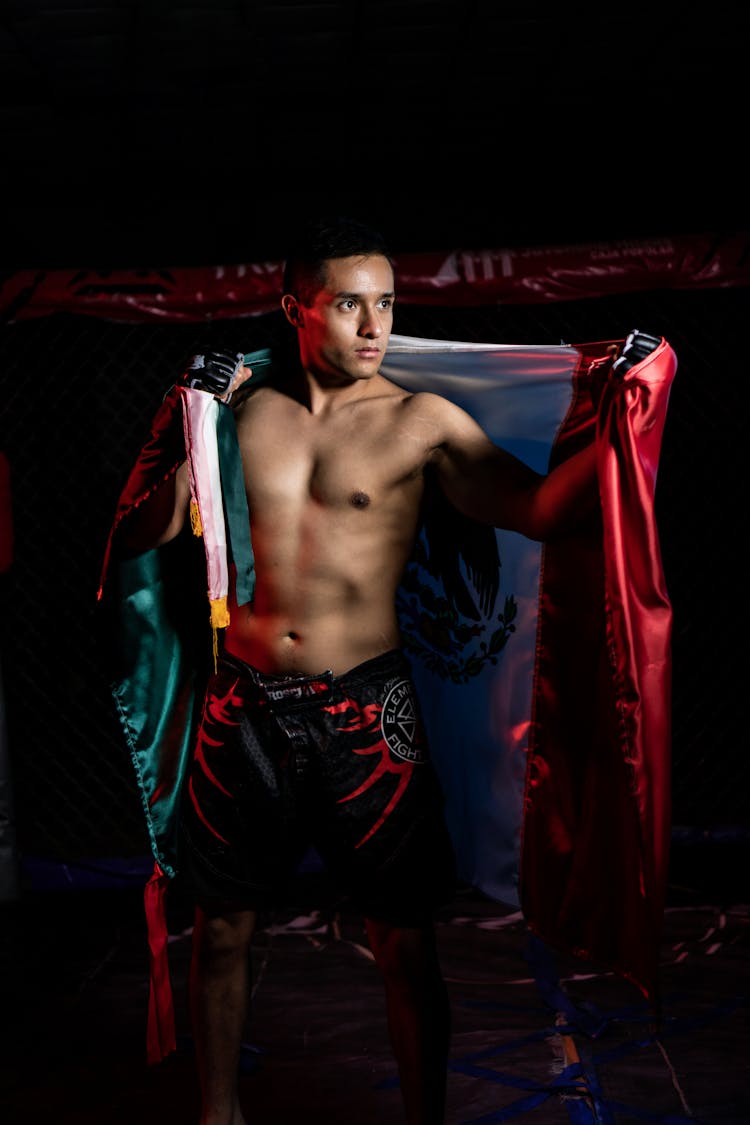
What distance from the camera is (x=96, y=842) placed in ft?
11.8

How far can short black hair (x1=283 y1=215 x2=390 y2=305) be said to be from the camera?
1718mm

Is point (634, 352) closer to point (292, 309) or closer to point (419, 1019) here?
point (292, 309)

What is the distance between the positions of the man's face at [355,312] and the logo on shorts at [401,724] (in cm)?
52

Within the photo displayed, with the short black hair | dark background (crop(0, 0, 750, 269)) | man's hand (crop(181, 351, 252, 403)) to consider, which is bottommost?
man's hand (crop(181, 351, 252, 403))

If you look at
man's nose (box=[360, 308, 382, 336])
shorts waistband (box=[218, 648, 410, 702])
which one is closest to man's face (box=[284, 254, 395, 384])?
man's nose (box=[360, 308, 382, 336])

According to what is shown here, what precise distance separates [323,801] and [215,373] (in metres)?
0.70

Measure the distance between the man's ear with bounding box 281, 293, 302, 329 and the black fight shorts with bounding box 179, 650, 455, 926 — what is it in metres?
0.58

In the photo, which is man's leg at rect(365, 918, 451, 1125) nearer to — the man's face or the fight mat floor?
the fight mat floor

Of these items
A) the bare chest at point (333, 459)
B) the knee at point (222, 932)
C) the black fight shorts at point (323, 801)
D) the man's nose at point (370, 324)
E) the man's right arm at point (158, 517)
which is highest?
the man's nose at point (370, 324)

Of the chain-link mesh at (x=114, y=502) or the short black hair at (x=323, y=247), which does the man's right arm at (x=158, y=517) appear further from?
the chain-link mesh at (x=114, y=502)

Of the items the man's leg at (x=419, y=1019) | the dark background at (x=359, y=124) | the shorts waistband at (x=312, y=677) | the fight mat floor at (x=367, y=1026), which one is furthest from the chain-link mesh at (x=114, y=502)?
the man's leg at (x=419, y=1019)

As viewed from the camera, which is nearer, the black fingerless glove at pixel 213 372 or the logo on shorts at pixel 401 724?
the black fingerless glove at pixel 213 372

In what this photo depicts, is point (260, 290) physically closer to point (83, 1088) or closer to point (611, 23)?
point (611, 23)

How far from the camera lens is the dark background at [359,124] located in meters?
2.50
